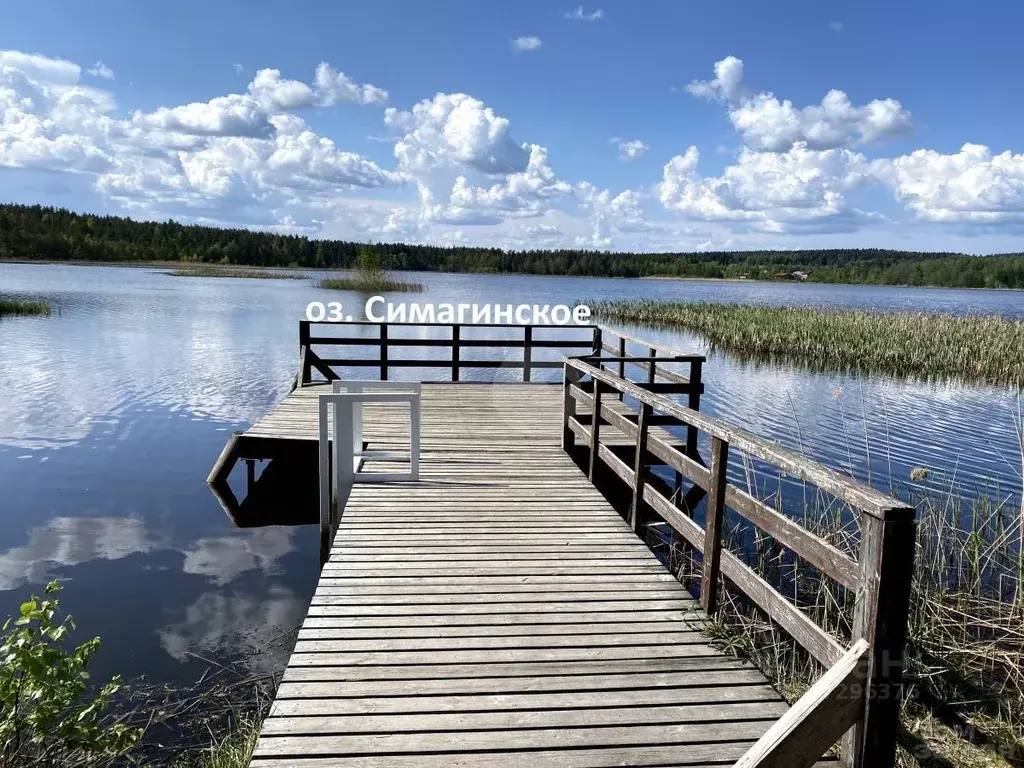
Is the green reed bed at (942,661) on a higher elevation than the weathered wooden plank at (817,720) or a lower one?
lower

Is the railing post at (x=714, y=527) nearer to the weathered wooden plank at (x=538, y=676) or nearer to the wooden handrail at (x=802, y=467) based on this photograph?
the wooden handrail at (x=802, y=467)

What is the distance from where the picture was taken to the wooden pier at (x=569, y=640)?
236cm

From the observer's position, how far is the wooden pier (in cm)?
236

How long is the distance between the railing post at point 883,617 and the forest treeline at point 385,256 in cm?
8706

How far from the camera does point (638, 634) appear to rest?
11.8 feet

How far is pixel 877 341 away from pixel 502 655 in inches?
829

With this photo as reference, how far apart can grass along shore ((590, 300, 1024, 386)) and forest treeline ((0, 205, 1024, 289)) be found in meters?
65.5

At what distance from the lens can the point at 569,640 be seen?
11.5 ft

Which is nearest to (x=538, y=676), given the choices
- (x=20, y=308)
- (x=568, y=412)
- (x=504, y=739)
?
(x=504, y=739)

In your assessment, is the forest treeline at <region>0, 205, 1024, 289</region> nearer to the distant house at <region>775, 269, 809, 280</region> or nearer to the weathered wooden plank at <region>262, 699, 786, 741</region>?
the distant house at <region>775, 269, 809, 280</region>

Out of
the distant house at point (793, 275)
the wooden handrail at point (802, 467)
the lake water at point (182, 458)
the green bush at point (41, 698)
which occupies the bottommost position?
the lake water at point (182, 458)

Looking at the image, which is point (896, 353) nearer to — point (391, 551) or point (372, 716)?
point (391, 551)

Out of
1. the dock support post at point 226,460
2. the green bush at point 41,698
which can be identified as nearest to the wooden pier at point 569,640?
the green bush at point 41,698

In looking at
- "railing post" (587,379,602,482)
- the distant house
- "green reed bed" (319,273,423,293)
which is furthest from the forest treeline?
"railing post" (587,379,602,482)
